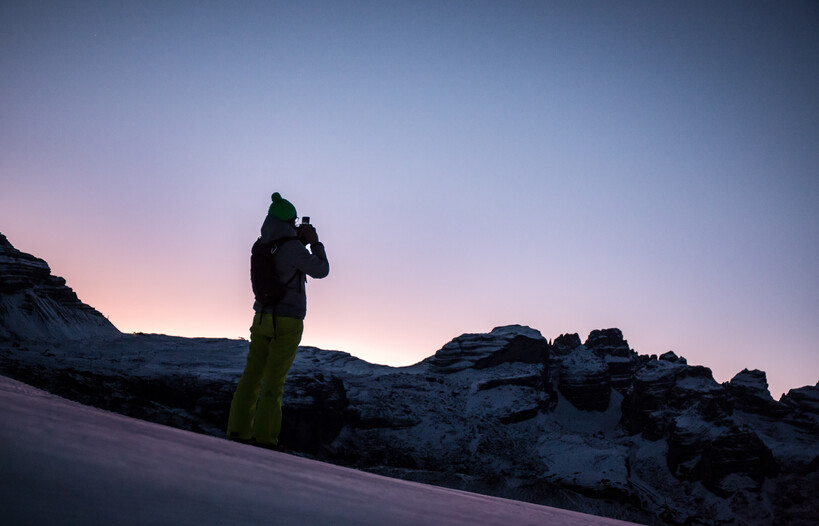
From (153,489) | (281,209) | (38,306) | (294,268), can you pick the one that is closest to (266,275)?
(294,268)

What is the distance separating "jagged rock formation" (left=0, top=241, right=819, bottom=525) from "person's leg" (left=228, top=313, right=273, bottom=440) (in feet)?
112

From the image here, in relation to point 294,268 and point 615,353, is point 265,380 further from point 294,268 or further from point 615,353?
point 615,353

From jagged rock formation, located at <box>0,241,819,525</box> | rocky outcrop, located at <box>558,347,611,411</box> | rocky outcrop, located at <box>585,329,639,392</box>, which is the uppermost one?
rocky outcrop, located at <box>585,329,639,392</box>

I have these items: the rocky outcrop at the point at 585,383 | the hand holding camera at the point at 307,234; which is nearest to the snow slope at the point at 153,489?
the hand holding camera at the point at 307,234

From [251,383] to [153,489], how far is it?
15.0 feet

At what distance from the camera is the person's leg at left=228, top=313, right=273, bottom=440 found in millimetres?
5023

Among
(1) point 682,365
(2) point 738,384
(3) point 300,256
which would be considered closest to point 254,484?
(3) point 300,256

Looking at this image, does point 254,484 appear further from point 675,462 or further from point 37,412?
point 675,462

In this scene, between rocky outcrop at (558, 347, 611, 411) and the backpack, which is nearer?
the backpack

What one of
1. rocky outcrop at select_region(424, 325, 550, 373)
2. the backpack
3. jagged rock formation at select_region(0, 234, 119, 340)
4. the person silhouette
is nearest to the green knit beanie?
the person silhouette

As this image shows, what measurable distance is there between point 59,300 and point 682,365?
348 feet

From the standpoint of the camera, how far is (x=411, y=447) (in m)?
71.1

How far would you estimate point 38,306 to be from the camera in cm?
7169

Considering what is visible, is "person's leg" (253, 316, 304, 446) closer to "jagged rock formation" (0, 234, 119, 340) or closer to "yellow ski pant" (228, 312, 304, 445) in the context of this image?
"yellow ski pant" (228, 312, 304, 445)
